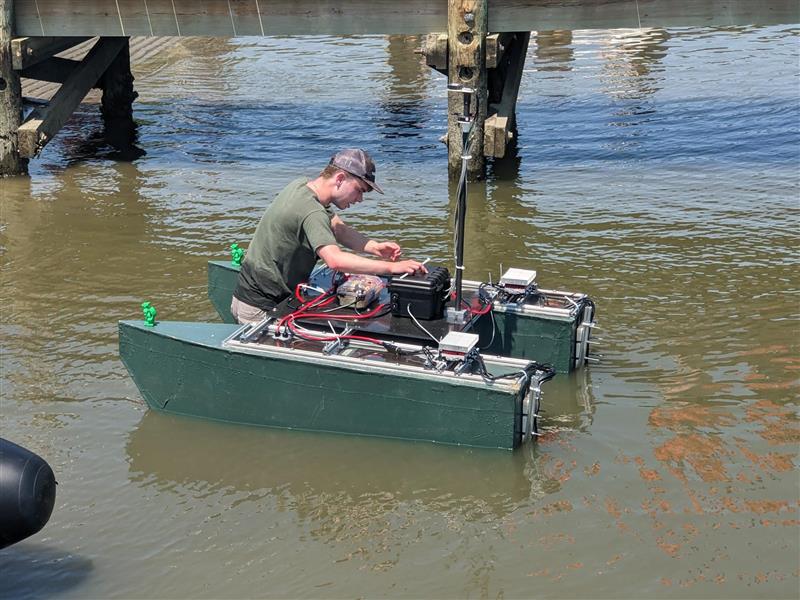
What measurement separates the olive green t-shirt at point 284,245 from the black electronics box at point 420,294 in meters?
0.51

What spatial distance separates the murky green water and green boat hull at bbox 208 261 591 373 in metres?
0.18

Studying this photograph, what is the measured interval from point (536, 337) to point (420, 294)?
108cm

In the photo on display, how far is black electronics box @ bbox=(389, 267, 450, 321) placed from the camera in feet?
22.3

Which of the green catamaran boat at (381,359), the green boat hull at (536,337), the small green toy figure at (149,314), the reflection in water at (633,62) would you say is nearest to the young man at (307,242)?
the green catamaran boat at (381,359)

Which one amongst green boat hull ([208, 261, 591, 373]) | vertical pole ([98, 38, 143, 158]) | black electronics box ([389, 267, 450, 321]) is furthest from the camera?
vertical pole ([98, 38, 143, 158])

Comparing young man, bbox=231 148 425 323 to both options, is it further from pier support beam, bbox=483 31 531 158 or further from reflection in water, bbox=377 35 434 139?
reflection in water, bbox=377 35 434 139

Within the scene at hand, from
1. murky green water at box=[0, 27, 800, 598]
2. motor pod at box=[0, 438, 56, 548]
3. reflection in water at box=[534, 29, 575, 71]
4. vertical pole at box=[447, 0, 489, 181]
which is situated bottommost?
murky green water at box=[0, 27, 800, 598]

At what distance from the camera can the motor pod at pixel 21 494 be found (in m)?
5.21

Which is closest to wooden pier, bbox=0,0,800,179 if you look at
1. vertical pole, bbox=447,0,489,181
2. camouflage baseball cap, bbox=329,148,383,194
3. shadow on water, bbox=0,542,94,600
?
vertical pole, bbox=447,0,489,181

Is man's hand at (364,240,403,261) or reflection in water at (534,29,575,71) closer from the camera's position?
man's hand at (364,240,403,261)

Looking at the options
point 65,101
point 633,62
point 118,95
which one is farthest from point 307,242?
point 633,62

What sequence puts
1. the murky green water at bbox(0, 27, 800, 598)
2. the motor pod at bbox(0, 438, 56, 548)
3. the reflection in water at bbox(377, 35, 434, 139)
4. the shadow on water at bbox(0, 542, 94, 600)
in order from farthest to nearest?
the reflection in water at bbox(377, 35, 434, 139) < the murky green water at bbox(0, 27, 800, 598) < the shadow on water at bbox(0, 542, 94, 600) < the motor pod at bbox(0, 438, 56, 548)

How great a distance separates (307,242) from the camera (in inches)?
279

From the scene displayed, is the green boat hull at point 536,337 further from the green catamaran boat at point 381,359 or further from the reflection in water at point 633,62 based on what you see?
the reflection in water at point 633,62
